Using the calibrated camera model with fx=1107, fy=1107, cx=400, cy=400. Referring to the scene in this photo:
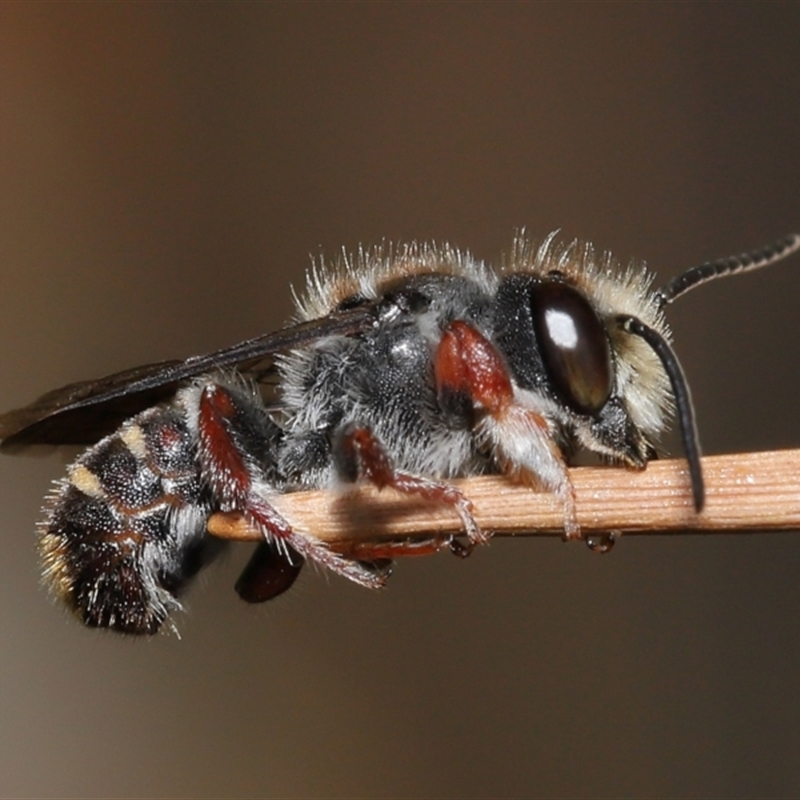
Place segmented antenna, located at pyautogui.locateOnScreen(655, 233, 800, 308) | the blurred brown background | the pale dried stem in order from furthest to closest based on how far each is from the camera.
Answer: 1. the blurred brown background
2. segmented antenna, located at pyautogui.locateOnScreen(655, 233, 800, 308)
3. the pale dried stem

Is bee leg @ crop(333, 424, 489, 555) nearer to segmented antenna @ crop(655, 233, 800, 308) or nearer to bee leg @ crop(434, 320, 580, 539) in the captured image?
bee leg @ crop(434, 320, 580, 539)

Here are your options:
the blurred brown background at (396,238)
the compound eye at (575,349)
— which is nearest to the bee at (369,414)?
the compound eye at (575,349)

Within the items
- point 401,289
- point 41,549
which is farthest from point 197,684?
point 401,289

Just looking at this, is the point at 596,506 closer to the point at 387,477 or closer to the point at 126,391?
the point at 387,477

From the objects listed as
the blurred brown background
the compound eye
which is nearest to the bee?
the compound eye

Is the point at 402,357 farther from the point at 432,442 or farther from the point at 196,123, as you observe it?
the point at 196,123

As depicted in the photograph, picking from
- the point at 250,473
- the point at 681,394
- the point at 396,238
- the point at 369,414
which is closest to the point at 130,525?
the point at 250,473

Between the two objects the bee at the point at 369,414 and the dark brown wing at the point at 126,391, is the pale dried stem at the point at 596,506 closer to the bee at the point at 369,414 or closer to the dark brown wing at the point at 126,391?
the bee at the point at 369,414
